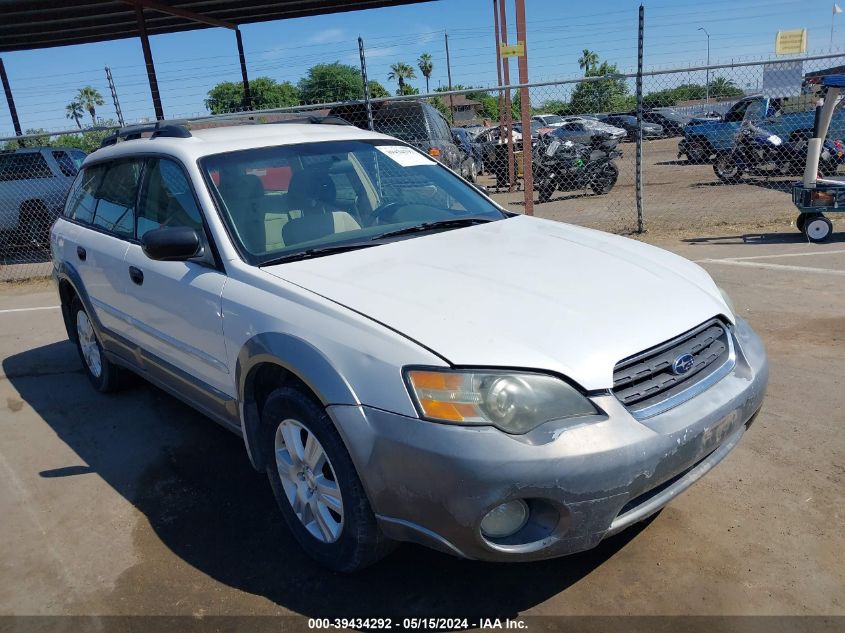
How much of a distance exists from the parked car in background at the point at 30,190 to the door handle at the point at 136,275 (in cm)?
873

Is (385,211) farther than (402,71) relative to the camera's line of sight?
No

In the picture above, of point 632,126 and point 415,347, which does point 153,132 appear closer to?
point 415,347

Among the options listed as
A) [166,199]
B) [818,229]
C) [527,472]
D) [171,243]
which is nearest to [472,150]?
[818,229]

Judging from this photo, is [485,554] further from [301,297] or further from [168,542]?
[168,542]

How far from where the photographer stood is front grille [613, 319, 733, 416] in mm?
2344

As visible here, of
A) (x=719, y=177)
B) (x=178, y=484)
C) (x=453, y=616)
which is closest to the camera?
(x=453, y=616)

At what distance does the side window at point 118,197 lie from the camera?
408 centimetres

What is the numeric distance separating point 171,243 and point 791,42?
837 cm

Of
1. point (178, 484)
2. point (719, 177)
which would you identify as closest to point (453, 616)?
point (178, 484)

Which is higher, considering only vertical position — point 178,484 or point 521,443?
point 521,443

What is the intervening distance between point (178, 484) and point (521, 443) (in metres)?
2.27

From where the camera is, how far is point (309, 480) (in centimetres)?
279

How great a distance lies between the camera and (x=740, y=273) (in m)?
6.99

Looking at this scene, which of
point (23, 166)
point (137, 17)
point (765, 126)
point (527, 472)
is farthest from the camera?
point (765, 126)
